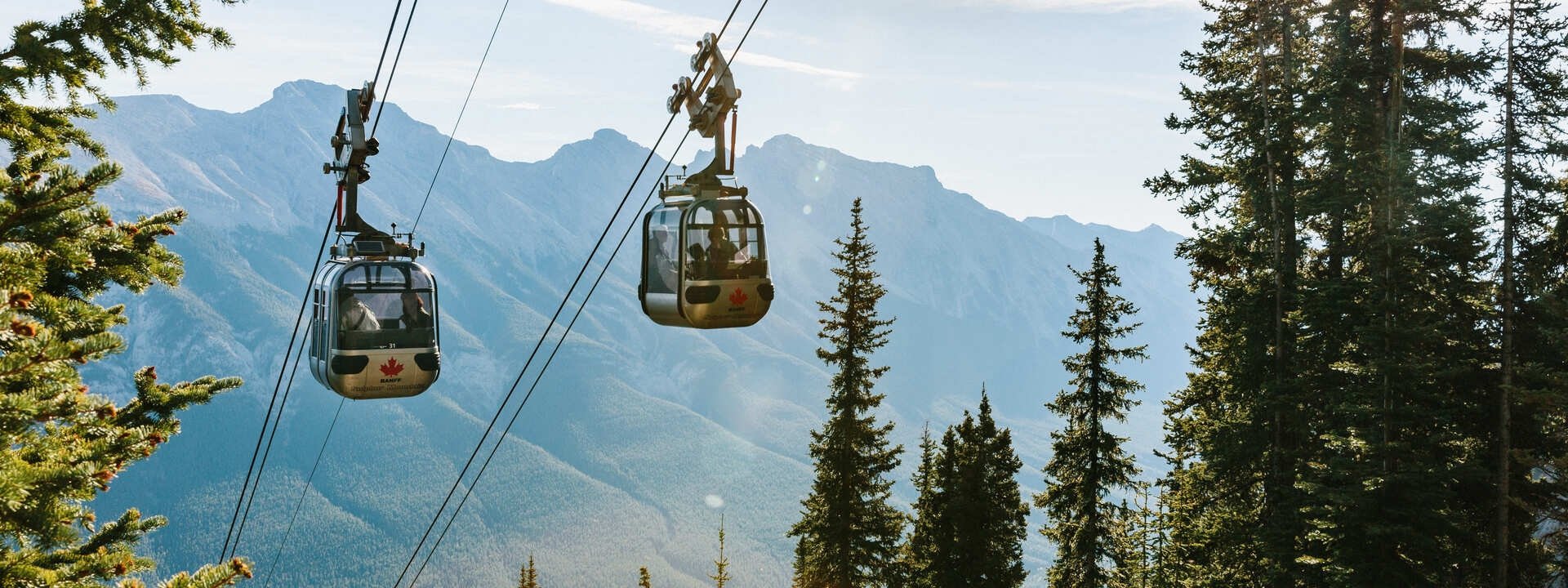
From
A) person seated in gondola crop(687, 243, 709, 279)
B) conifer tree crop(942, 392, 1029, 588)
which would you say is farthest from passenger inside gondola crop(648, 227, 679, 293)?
conifer tree crop(942, 392, 1029, 588)

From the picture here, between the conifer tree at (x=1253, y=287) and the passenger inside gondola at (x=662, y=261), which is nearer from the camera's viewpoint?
the passenger inside gondola at (x=662, y=261)

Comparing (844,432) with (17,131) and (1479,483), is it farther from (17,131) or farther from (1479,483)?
(17,131)

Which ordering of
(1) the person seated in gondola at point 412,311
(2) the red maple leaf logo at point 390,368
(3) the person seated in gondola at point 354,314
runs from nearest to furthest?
(3) the person seated in gondola at point 354,314
(2) the red maple leaf logo at point 390,368
(1) the person seated in gondola at point 412,311

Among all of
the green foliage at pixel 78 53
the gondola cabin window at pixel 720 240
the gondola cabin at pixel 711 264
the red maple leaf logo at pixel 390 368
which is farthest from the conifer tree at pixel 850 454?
the green foliage at pixel 78 53

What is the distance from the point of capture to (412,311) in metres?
16.2

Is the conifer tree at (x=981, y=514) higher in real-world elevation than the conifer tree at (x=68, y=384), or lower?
higher

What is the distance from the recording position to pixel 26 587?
5602 mm

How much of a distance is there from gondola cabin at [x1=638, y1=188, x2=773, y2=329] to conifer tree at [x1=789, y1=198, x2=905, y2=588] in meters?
12.6

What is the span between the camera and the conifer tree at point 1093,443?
27156 mm

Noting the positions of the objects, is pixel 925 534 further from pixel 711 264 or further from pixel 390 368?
pixel 390 368

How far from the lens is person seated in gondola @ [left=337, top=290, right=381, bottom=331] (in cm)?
1541

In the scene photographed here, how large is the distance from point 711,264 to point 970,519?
1673 centimetres

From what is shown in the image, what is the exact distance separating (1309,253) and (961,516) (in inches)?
476

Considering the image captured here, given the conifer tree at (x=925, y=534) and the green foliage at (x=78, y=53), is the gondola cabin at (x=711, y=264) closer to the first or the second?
the green foliage at (x=78, y=53)
